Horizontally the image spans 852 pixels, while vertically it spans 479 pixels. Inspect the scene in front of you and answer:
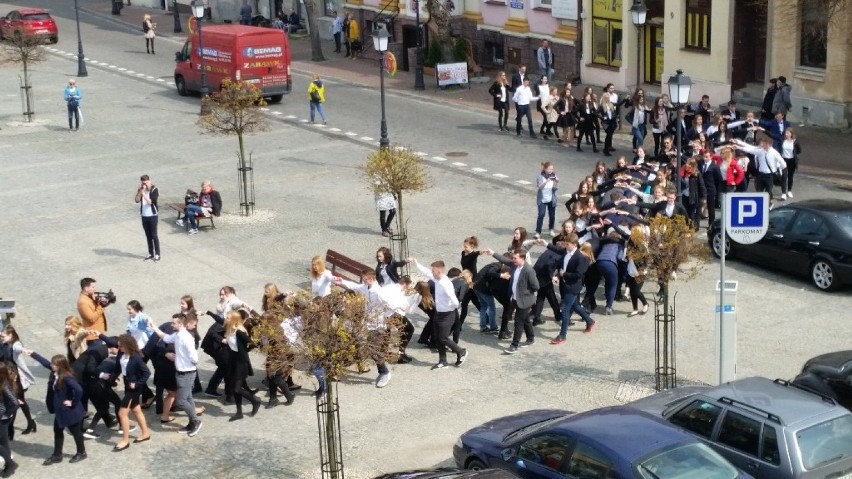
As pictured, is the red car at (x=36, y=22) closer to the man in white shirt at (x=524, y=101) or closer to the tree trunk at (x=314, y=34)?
the tree trunk at (x=314, y=34)

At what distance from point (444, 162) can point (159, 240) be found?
829 centimetres

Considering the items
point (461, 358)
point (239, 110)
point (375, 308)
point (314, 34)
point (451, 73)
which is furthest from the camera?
point (314, 34)

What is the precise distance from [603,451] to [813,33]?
23.5 meters

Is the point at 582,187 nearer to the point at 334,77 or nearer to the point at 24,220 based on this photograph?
the point at 24,220

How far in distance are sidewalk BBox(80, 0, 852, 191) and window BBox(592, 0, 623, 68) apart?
1.02 meters

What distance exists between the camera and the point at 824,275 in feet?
69.9

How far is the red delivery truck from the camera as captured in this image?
130 ft

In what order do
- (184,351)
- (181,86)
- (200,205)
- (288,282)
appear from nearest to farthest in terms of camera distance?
(184,351) → (288,282) → (200,205) → (181,86)

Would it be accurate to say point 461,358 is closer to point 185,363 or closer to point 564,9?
point 185,363

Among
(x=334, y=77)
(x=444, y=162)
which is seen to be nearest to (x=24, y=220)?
(x=444, y=162)

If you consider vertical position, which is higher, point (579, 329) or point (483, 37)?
point (483, 37)

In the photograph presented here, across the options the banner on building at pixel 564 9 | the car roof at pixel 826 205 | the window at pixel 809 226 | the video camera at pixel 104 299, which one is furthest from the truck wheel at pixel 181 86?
the window at pixel 809 226

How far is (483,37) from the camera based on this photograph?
152 ft

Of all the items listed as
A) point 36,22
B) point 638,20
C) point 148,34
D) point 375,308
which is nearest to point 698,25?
point 638,20
